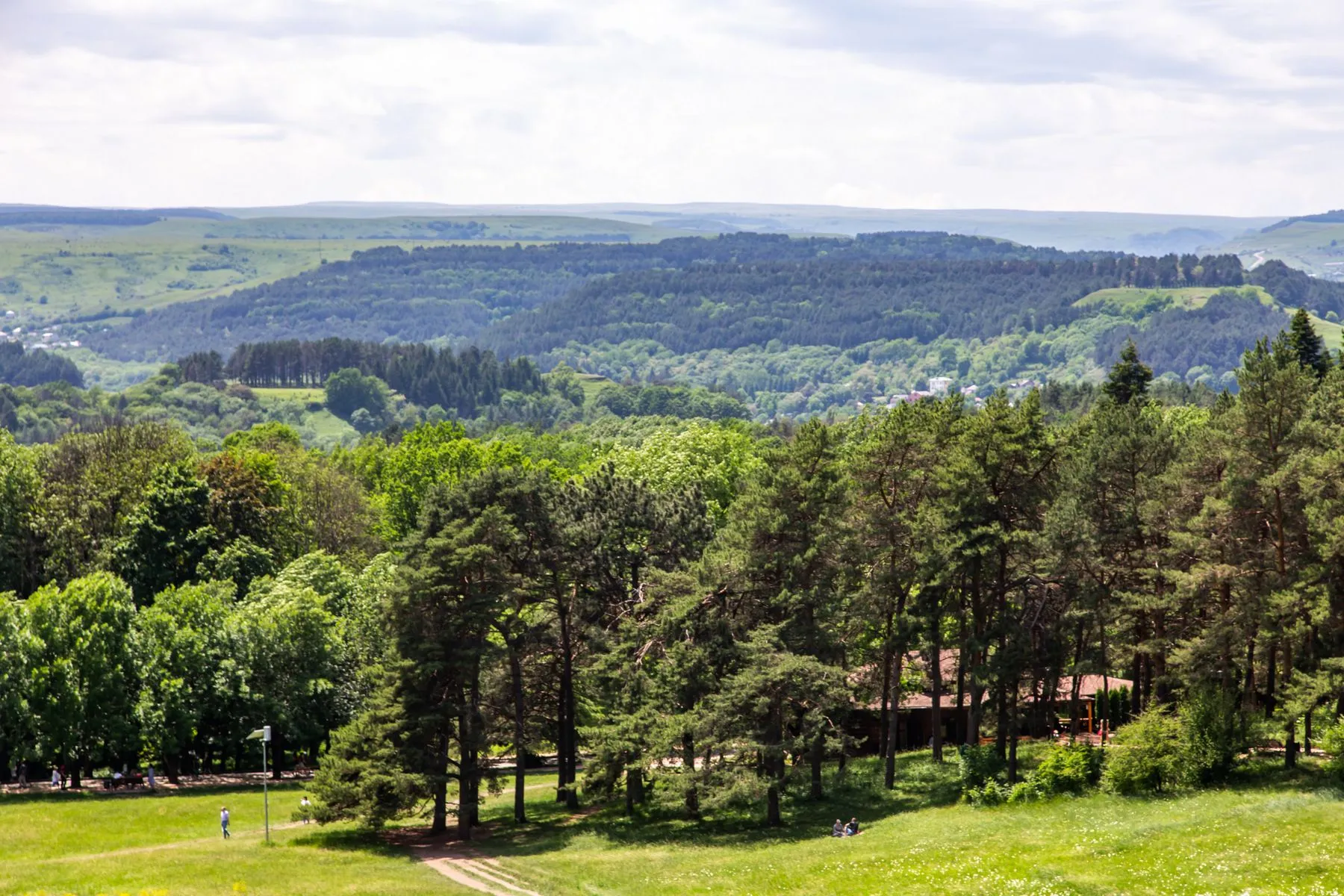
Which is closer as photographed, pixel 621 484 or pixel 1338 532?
pixel 1338 532

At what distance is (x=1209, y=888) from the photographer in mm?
40438

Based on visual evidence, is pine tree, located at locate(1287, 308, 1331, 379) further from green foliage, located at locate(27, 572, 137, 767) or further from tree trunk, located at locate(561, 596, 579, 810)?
green foliage, located at locate(27, 572, 137, 767)

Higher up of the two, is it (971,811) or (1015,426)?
(1015,426)

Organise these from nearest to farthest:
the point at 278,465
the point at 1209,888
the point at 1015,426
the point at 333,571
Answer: the point at 1209,888 → the point at 1015,426 → the point at 333,571 → the point at 278,465

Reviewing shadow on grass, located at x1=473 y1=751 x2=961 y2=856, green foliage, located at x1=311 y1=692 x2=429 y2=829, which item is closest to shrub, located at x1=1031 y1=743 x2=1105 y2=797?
shadow on grass, located at x1=473 y1=751 x2=961 y2=856

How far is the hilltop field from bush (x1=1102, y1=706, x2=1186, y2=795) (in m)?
0.95

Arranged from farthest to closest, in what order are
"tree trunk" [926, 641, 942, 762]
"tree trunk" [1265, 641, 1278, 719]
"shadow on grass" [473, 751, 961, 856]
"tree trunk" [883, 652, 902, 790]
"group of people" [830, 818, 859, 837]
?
1. "tree trunk" [926, 641, 942, 762]
2. "tree trunk" [883, 652, 902, 790]
3. "shadow on grass" [473, 751, 961, 856]
4. "tree trunk" [1265, 641, 1278, 719]
5. "group of people" [830, 818, 859, 837]

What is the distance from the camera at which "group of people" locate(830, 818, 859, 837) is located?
54125 mm

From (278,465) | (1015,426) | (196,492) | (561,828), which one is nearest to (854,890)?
(561,828)

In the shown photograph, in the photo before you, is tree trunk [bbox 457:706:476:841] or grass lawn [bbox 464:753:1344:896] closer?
grass lawn [bbox 464:753:1344:896]

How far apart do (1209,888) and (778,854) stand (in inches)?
626

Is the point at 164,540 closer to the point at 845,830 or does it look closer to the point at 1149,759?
the point at 845,830

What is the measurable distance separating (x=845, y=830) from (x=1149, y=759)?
36.5ft

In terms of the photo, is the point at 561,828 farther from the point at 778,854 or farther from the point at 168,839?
the point at 168,839
